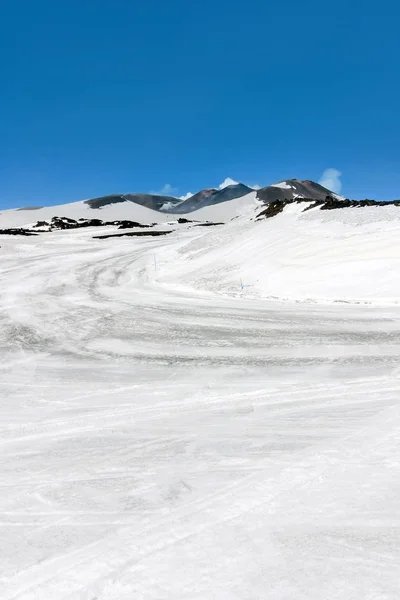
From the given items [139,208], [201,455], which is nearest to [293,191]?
[139,208]

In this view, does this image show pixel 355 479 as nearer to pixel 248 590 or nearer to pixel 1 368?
pixel 248 590

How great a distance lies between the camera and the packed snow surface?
6.91ft

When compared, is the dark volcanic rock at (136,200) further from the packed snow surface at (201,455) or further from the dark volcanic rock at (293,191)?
the packed snow surface at (201,455)

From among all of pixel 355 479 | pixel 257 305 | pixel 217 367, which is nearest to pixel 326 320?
pixel 257 305

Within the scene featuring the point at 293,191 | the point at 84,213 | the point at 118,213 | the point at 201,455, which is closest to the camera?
the point at 201,455

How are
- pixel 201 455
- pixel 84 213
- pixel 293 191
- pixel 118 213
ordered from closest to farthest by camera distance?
pixel 201 455 < pixel 84 213 < pixel 118 213 < pixel 293 191

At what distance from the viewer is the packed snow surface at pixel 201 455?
2105 mm

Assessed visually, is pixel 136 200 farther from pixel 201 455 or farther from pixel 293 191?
pixel 201 455

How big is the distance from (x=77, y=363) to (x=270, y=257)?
9708 millimetres

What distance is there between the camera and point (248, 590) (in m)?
1.97

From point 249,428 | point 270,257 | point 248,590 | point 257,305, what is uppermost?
point 270,257

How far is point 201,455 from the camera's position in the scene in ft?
Answer: 10.8

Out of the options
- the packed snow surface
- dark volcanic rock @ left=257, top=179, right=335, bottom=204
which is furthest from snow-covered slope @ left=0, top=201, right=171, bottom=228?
the packed snow surface

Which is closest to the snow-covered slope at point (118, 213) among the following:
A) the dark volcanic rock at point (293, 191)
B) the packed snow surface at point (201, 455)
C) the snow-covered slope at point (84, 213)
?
the snow-covered slope at point (84, 213)
